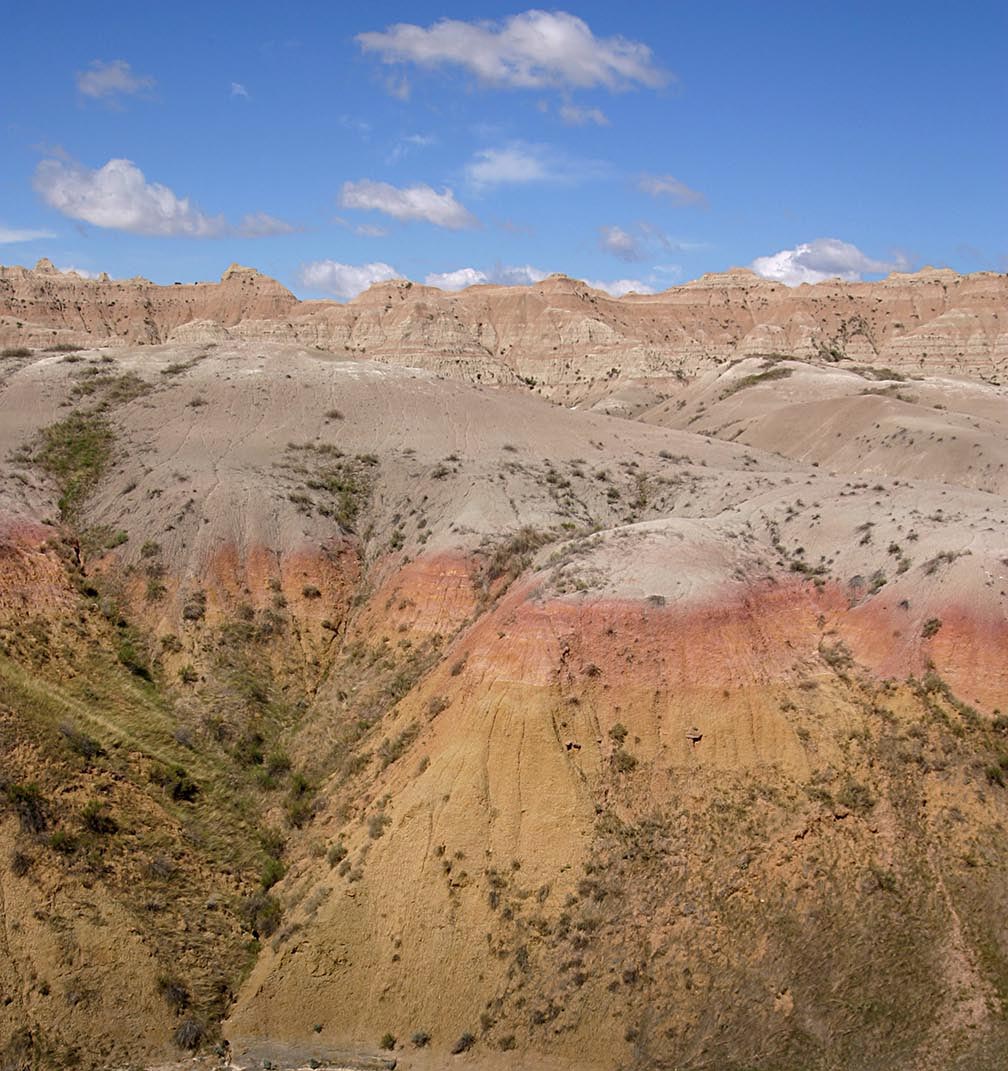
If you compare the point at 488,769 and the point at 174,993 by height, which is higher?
the point at 488,769

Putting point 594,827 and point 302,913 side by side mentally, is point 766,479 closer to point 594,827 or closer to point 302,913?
point 594,827

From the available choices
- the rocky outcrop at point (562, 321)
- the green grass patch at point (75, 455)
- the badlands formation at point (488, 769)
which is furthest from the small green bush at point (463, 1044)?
the rocky outcrop at point (562, 321)

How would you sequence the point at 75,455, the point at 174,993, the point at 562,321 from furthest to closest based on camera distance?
the point at 562,321 → the point at 75,455 → the point at 174,993

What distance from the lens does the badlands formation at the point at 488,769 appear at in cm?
1928

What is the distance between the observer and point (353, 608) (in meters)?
31.8

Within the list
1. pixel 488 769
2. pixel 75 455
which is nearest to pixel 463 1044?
pixel 488 769

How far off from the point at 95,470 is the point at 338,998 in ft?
77.1

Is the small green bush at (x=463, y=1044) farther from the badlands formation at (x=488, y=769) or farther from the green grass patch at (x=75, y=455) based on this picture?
the green grass patch at (x=75, y=455)

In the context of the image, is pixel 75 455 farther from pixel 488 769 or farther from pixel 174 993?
pixel 174 993

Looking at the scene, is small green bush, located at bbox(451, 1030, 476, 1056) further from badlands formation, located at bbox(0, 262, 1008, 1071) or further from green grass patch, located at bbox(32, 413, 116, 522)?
green grass patch, located at bbox(32, 413, 116, 522)

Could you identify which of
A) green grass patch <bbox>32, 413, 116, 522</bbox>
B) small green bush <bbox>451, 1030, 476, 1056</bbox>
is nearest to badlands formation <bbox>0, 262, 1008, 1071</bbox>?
small green bush <bbox>451, 1030, 476, 1056</bbox>

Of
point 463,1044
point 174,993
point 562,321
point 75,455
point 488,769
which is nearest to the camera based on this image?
point 463,1044

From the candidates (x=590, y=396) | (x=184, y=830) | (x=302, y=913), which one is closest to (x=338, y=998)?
(x=302, y=913)

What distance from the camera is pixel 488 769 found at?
22.7m
